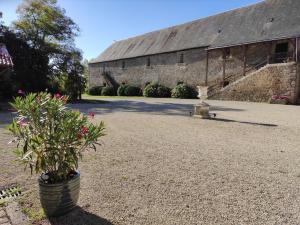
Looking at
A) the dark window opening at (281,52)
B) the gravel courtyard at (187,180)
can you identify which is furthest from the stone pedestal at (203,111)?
the dark window opening at (281,52)

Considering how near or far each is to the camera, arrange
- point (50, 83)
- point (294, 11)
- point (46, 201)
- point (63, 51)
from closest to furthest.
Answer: point (46, 201), point (294, 11), point (50, 83), point (63, 51)

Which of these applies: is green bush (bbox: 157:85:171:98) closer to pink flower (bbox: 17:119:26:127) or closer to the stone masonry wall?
the stone masonry wall

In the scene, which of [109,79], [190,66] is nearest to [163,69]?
[190,66]

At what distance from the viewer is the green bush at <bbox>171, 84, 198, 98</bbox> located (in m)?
24.6

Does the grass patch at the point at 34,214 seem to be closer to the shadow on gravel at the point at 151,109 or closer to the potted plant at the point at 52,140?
the potted plant at the point at 52,140

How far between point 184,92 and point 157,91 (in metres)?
3.87

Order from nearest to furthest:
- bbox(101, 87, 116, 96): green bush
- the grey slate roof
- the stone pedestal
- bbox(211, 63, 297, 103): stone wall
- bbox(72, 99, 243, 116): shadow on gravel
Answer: the stone pedestal
bbox(72, 99, 243, 116): shadow on gravel
bbox(211, 63, 297, 103): stone wall
the grey slate roof
bbox(101, 87, 116, 96): green bush

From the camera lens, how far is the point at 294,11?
A: 19.4 metres

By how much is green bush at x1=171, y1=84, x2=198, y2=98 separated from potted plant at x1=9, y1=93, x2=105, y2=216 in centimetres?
2223

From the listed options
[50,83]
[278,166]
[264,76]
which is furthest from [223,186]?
[50,83]

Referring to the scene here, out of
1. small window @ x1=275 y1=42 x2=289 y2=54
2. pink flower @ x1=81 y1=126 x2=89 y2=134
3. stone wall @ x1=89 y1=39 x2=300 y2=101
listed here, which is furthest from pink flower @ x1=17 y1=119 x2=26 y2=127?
small window @ x1=275 y1=42 x2=289 y2=54

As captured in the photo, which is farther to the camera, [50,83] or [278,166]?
[50,83]

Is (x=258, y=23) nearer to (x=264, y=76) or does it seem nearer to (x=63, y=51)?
(x=264, y=76)

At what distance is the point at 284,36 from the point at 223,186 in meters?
18.2
